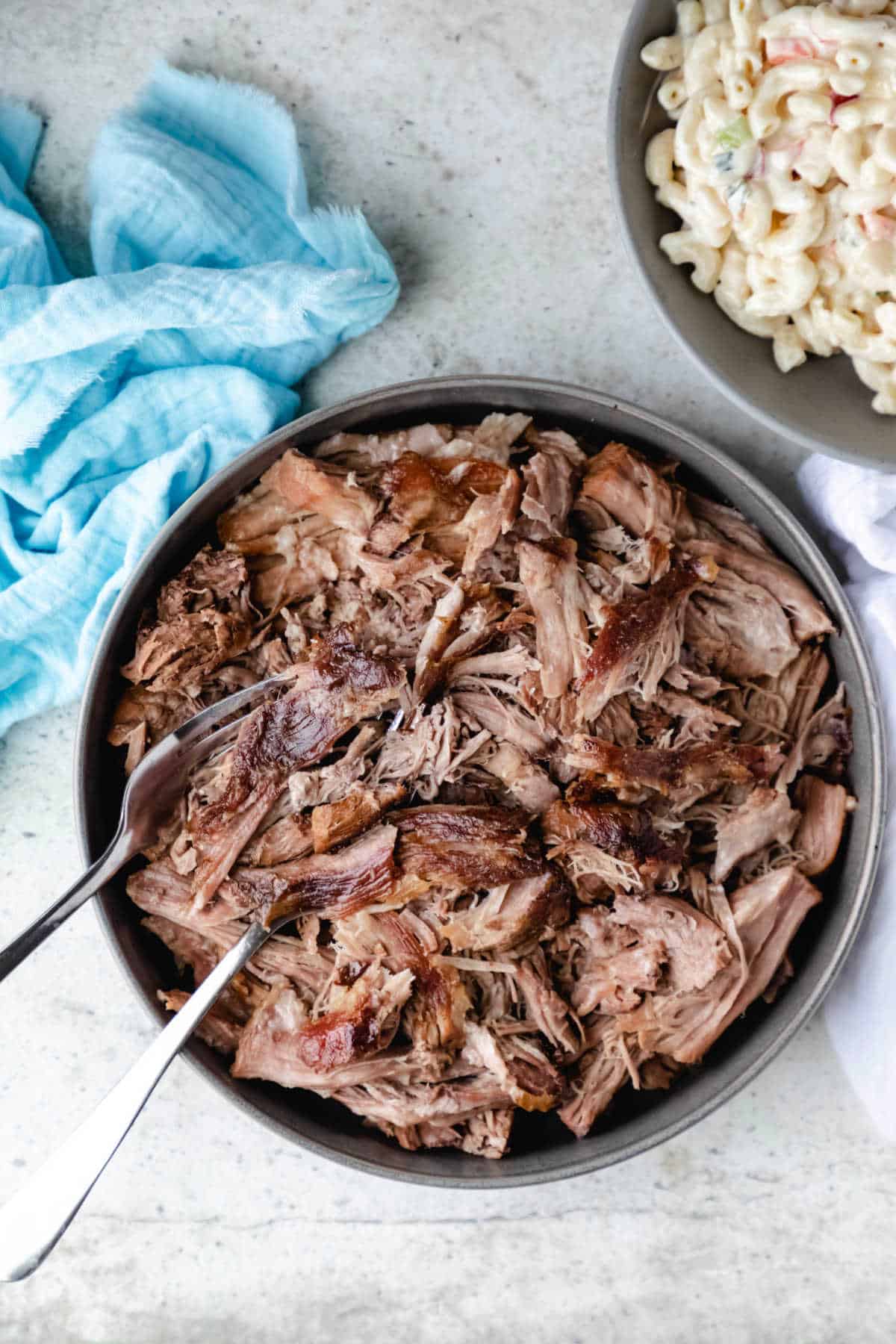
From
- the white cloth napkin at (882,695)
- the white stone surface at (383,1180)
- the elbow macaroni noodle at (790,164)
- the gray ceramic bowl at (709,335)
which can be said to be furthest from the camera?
the white stone surface at (383,1180)

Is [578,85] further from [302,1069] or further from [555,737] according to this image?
[302,1069]

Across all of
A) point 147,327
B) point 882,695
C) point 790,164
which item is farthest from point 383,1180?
point 790,164

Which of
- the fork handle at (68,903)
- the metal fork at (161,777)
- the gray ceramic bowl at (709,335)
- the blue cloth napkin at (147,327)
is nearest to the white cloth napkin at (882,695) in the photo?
the gray ceramic bowl at (709,335)

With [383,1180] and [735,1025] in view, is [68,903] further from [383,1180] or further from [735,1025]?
[735,1025]

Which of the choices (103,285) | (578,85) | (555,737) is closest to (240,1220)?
(555,737)

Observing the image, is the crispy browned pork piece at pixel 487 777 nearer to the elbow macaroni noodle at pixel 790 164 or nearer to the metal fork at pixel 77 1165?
the metal fork at pixel 77 1165

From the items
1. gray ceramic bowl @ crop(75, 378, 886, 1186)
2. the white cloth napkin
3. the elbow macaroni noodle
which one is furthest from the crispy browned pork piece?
the elbow macaroni noodle
